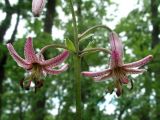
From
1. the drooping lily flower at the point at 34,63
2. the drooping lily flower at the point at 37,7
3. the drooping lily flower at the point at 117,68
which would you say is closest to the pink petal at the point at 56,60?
the drooping lily flower at the point at 34,63

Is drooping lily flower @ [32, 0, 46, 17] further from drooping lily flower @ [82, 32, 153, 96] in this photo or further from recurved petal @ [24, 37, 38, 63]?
drooping lily flower @ [82, 32, 153, 96]

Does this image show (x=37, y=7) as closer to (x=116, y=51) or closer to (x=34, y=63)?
(x=34, y=63)

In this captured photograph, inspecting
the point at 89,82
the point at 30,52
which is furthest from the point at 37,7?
the point at 89,82

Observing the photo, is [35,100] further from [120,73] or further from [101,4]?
[101,4]

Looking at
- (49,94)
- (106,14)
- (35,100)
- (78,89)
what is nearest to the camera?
(78,89)

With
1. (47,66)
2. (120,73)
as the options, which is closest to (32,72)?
(47,66)

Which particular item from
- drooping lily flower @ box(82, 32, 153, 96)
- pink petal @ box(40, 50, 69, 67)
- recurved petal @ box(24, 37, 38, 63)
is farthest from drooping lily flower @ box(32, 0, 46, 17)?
drooping lily flower @ box(82, 32, 153, 96)
